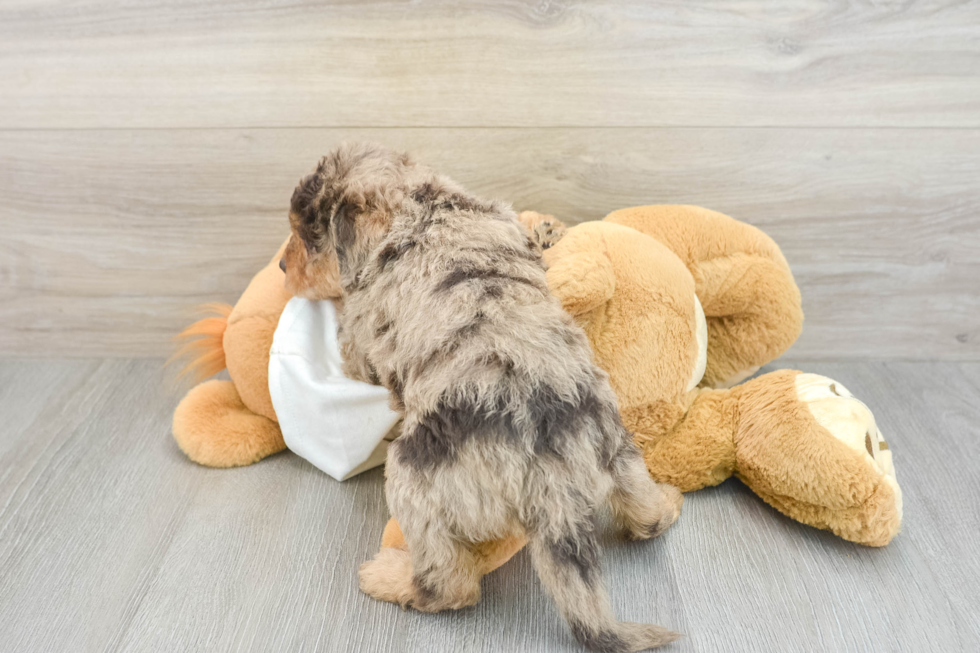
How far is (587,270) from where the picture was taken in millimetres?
1019

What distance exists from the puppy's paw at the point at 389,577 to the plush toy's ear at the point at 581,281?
0.44 meters

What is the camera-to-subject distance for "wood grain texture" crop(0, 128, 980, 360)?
1.33 metres

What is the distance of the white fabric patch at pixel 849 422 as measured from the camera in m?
1.03

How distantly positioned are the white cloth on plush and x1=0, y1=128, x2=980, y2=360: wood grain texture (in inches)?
13.8

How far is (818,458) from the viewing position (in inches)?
40.3

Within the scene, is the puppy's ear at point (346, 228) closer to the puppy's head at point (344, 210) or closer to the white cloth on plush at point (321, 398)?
the puppy's head at point (344, 210)

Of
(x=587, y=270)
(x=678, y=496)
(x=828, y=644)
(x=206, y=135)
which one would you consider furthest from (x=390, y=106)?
(x=828, y=644)

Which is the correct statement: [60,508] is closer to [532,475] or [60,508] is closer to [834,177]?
[532,475]

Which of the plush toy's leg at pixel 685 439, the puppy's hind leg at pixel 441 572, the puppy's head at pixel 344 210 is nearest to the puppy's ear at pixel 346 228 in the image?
the puppy's head at pixel 344 210

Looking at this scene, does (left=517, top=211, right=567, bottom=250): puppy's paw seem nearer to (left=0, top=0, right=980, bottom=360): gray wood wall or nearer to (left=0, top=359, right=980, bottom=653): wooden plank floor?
(left=0, top=0, right=980, bottom=360): gray wood wall

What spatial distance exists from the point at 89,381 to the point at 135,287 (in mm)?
237

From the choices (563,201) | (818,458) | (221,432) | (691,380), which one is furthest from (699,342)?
(221,432)

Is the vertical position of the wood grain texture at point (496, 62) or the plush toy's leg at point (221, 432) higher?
the wood grain texture at point (496, 62)

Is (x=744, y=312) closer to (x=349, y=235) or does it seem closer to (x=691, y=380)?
(x=691, y=380)
